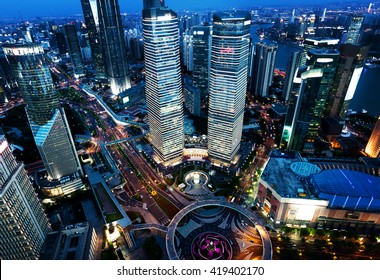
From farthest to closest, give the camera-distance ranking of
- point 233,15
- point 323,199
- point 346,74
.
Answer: point 346,74 < point 233,15 < point 323,199

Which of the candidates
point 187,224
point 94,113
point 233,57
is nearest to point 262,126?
point 233,57

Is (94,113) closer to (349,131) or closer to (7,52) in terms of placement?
(7,52)

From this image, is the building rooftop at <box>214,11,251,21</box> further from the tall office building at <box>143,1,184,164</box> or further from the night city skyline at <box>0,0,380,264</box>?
the tall office building at <box>143,1,184,164</box>

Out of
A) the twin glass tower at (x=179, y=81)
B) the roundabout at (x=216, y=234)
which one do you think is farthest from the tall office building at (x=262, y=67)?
the roundabout at (x=216, y=234)

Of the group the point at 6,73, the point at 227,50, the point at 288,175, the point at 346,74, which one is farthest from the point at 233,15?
the point at 6,73

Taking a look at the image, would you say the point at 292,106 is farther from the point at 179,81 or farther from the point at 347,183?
the point at 179,81

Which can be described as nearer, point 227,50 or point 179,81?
point 227,50
